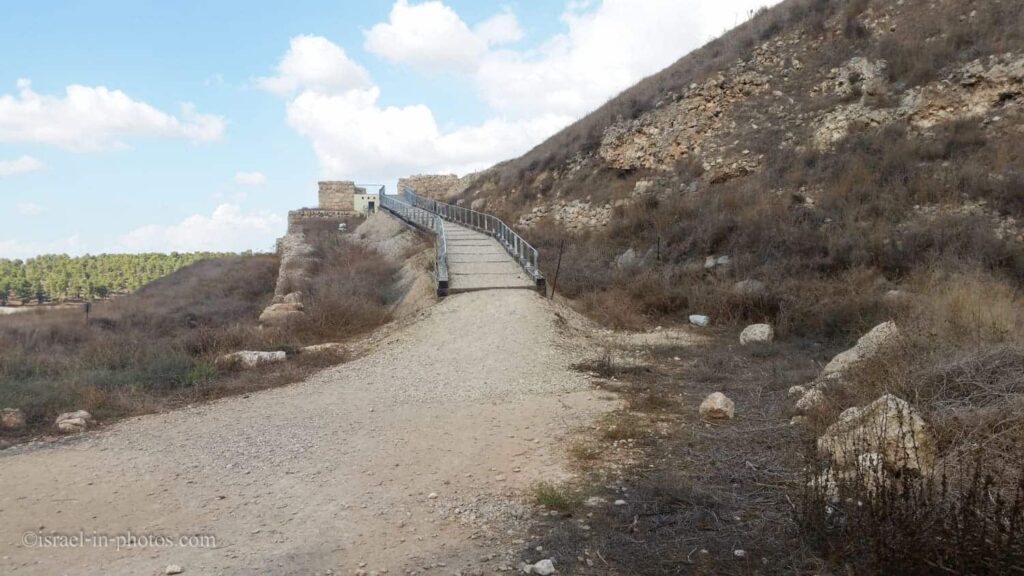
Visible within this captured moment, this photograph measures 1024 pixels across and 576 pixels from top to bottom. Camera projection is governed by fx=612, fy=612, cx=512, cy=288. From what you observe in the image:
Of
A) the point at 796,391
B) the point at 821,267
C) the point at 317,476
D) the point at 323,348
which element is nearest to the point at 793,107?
the point at 821,267

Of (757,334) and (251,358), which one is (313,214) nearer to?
(251,358)

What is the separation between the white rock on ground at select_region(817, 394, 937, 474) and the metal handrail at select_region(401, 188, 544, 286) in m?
10.5

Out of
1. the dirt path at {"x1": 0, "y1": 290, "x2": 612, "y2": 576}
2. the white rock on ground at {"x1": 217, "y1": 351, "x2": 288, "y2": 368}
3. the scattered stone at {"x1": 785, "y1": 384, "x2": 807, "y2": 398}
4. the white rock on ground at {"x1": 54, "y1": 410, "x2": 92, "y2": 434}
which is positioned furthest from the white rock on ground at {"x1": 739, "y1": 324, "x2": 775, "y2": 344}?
the white rock on ground at {"x1": 54, "y1": 410, "x2": 92, "y2": 434}

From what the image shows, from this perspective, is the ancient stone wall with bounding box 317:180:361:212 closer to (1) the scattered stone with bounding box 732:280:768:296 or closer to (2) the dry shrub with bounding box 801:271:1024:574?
(1) the scattered stone with bounding box 732:280:768:296

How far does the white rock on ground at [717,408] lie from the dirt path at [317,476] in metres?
1.34

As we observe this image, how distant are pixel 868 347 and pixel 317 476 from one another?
21.3 ft

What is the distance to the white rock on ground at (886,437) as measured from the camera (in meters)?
4.15

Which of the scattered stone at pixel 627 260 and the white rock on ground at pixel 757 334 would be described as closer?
the white rock on ground at pixel 757 334

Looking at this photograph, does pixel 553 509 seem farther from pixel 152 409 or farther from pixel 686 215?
pixel 686 215

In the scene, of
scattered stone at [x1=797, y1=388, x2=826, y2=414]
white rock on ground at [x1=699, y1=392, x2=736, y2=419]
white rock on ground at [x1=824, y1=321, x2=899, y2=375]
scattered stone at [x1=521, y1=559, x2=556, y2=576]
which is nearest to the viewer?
scattered stone at [x1=521, y1=559, x2=556, y2=576]

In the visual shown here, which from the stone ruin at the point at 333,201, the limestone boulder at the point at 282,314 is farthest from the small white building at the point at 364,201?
the limestone boulder at the point at 282,314

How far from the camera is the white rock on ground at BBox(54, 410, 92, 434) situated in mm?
7441

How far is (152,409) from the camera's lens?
826cm

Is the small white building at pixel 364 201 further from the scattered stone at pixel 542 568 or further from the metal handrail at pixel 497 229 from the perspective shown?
the scattered stone at pixel 542 568
